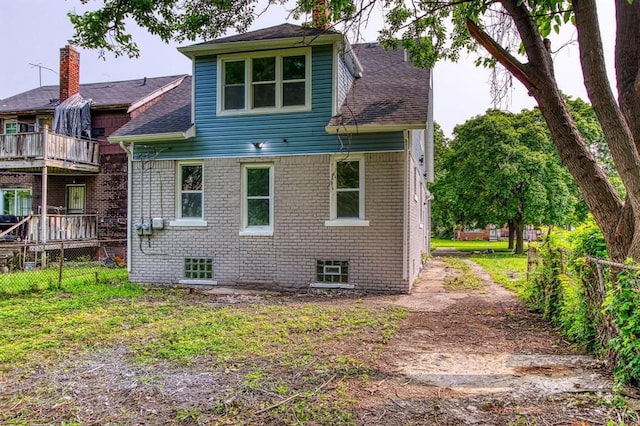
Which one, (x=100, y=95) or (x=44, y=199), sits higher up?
(x=100, y=95)

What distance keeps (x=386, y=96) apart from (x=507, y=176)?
47.6 feet

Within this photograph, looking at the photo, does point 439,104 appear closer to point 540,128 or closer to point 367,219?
point 540,128

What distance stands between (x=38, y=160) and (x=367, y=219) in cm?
1306

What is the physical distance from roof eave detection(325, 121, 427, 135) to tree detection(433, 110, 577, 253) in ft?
50.7

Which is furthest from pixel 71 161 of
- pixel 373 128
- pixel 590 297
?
pixel 590 297

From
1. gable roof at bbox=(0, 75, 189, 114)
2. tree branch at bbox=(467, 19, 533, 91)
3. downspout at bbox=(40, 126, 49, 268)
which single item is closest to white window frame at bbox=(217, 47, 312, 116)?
tree branch at bbox=(467, 19, 533, 91)

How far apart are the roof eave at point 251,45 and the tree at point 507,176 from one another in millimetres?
15993

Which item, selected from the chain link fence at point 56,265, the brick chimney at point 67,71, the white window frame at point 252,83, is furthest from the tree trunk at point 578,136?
the brick chimney at point 67,71

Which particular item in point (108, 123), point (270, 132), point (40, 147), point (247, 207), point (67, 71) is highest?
point (67, 71)

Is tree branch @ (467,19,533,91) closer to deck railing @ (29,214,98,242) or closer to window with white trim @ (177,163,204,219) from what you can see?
window with white trim @ (177,163,204,219)

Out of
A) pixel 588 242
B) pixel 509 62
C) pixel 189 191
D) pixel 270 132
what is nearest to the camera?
→ pixel 509 62

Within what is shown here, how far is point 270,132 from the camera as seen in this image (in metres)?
11.0

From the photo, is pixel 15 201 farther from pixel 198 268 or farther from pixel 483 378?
pixel 483 378

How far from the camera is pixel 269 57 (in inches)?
439
